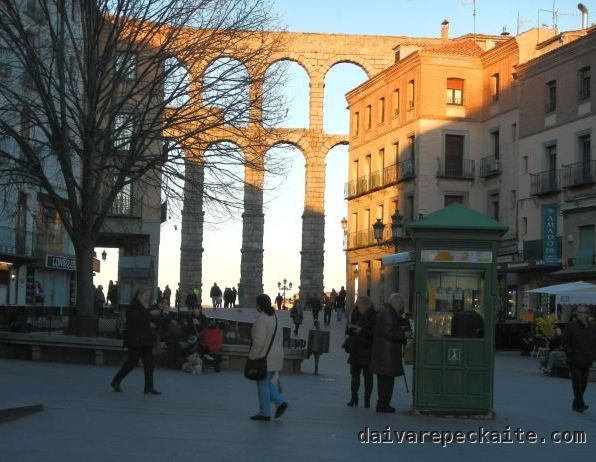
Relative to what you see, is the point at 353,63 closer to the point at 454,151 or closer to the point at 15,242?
the point at 454,151

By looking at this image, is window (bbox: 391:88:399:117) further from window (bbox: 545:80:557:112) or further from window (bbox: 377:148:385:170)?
window (bbox: 545:80:557:112)

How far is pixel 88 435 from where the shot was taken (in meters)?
12.6

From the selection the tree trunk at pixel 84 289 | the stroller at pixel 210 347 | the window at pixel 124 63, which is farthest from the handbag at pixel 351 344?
the window at pixel 124 63

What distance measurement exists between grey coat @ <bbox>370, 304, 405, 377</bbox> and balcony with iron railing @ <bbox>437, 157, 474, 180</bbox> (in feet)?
139

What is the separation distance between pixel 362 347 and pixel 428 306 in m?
1.44

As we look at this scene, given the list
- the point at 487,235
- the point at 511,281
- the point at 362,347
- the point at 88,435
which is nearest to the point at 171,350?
the point at 362,347

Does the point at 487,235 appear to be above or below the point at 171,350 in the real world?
above

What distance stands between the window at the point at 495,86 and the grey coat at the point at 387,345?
138ft

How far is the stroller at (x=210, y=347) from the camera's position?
25000 mm

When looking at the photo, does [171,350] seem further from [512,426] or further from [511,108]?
[511,108]

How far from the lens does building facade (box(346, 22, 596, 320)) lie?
154 ft

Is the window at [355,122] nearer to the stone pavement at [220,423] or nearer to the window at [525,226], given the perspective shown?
the window at [525,226]

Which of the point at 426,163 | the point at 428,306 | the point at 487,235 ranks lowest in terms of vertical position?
the point at 428,306

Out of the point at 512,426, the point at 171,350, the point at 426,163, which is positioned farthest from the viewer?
the point at 426,163
